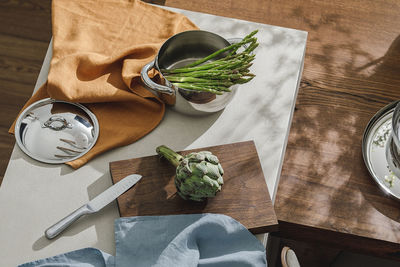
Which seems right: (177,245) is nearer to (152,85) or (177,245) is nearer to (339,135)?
(152,85)

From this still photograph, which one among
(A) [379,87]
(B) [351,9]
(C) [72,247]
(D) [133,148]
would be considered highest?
(B) [351,9]

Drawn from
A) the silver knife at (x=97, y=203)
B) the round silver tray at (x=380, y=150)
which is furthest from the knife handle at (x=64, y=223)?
the round silver tray at (x=380, y=150)

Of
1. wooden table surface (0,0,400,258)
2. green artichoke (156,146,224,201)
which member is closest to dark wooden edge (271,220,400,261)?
wooden table surface (0,0,400,258)

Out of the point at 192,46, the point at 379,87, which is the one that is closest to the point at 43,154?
the point at 192,46

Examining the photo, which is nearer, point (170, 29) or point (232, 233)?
point (232, 233)

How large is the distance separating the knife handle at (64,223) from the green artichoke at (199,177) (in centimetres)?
22

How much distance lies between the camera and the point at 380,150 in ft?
3.87

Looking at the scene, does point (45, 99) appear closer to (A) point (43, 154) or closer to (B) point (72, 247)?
(A) point (43, 154)

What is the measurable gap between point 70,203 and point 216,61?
0.49 m

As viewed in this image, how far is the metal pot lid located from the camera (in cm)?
113

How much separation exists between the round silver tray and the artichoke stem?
1.63 ft

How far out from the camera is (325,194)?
1.16 metres

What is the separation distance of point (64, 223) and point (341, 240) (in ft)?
2.23

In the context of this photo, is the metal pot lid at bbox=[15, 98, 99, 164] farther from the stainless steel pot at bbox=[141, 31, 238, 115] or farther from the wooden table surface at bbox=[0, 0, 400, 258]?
the wooden table surface at bbox=[0, 0, 400, 258]
